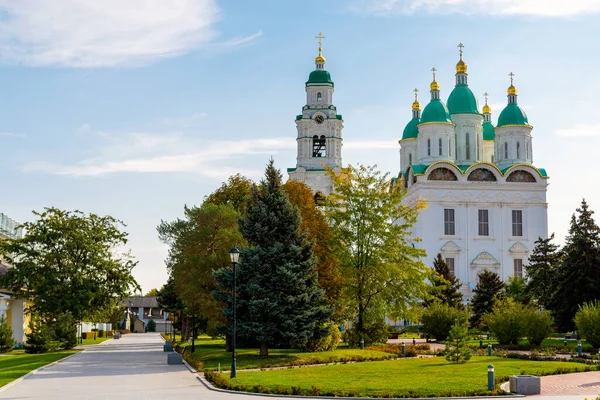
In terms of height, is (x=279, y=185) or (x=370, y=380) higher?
(x=279, y=185)

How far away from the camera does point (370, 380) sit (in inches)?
906

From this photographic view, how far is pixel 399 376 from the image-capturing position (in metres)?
24.2

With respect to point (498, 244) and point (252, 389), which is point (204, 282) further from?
point (498, 244)

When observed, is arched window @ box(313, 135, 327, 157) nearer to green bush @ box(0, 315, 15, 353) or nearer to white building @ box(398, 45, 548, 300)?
white building @ box(398, 45, 548, 300)

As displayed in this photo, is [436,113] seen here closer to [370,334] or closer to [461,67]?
[461,67]

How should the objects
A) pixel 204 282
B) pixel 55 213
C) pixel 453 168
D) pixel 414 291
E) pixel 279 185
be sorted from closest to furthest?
pixel 279 185 → pixel 204 282 → pixel 414 291 → pixel 55 213 → pixel 453 168

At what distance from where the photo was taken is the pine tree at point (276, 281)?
30.9 meters

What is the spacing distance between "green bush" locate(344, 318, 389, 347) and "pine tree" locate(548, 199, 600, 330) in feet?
33.4

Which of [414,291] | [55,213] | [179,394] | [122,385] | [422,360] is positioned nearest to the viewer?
[179,394]

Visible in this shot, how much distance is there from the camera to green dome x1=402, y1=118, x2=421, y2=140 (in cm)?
8919

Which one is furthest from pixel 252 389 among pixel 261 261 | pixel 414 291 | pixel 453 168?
pixel 453 168

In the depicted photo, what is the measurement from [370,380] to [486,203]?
2220 inches

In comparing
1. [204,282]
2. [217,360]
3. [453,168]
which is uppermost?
[453,168]

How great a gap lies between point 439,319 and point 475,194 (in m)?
33.9
